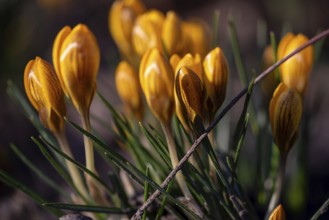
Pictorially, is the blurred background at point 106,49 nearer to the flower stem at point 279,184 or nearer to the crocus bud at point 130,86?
the flower stem at point 279,184

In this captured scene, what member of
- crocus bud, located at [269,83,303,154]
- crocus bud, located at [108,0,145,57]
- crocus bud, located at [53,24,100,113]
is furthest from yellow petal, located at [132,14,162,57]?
A: crocus bud, located at [269,83,303,154]

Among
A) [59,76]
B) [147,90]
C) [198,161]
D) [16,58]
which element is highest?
[16,58]


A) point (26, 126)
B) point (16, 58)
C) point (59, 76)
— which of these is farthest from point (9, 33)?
point (59, 76)

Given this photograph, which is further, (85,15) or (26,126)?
(85,15)

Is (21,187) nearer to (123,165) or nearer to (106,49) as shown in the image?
(123,165)

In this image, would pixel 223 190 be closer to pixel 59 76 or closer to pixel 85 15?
pixel 59 76

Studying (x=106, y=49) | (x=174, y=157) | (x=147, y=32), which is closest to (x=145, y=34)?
(x=147, y=32)

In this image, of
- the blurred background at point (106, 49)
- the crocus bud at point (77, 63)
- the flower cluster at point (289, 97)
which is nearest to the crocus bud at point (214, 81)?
the flower cluster at point (289, 97)
